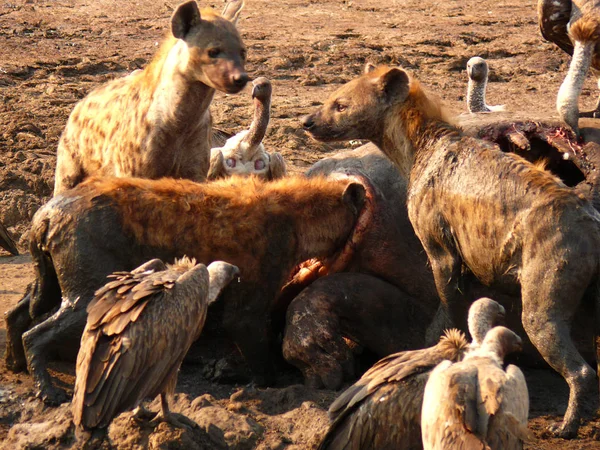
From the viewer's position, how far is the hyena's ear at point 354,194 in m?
7.85

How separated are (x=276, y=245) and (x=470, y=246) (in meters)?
1.06

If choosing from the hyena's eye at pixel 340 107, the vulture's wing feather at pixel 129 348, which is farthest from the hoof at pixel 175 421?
the hyena's eye at pixel 340 107

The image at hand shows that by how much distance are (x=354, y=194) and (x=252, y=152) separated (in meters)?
2.14

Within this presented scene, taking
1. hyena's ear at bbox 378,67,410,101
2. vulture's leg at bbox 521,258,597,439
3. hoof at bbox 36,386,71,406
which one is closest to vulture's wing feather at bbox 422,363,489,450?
vulture's leg at bbox 521,258,597,439

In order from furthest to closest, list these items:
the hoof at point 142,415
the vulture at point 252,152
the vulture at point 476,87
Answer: the vulture at point 252,152 → the vulture at point 476,87 → the hoof at point 142,415

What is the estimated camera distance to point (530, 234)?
6836mm

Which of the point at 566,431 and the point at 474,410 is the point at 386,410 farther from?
the point at 566,431

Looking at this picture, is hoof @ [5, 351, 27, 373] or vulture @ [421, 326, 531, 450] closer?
vulture @ [421, 326, 531, 450]

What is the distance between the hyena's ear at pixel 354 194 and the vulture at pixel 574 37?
116 cm

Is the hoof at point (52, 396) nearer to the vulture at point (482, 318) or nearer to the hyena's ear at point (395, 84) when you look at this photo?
the vulture at point (482, 318)

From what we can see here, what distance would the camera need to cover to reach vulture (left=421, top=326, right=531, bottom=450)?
539 cm

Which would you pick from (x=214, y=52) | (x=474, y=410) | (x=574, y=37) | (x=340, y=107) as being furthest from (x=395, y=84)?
(x=474, y=410)

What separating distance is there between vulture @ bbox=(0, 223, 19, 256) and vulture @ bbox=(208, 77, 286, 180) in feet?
4.89

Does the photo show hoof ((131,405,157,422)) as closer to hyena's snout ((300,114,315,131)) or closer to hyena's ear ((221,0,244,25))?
hyena's snout ((300,114,315,131))
